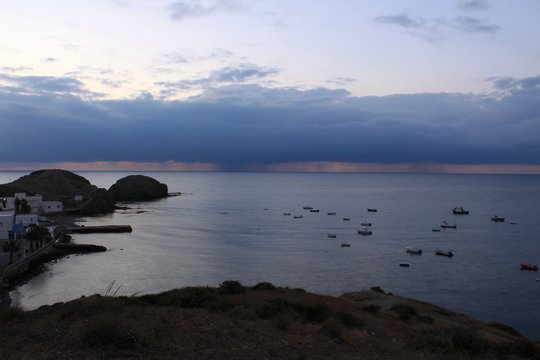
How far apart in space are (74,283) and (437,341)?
40463mm

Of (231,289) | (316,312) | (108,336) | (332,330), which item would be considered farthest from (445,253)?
(108,336)


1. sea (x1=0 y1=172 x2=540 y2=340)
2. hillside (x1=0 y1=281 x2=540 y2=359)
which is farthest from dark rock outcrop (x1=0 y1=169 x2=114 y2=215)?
hillside (x1=0 y1=281 x2=540 y2=359)

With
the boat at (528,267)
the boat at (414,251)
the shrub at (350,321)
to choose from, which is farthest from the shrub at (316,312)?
the boat at (414,251)

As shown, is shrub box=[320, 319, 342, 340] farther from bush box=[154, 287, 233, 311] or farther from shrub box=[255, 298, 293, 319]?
bush box=[154, 287, 233, 311]

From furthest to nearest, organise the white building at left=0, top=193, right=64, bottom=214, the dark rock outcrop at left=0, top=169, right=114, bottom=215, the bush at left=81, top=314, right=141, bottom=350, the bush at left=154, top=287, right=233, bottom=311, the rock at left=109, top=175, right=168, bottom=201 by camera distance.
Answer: the rock at left=109, top=175, right=168, bottom=201 < the dark rock outcrop at left=0, top=169, right=114, bottom=215 < the white building at left=0, top=193, right=64, bottom=214 < the bush at left=154, top=287, right=233, bottom=311 < the bush at left=81, top=314, right=141, bottom=350

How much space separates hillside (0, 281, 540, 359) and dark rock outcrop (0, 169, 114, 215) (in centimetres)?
10372

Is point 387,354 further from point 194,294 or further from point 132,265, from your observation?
point 132,265

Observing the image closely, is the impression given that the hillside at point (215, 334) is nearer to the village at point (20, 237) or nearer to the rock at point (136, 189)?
the village at point (20, 237)

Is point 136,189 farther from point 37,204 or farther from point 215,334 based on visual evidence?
point 215,334

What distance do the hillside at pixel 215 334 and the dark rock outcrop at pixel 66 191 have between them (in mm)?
103720

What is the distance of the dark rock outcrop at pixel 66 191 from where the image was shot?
116062 millimetres

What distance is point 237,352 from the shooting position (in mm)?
13352

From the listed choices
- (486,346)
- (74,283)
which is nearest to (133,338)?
(486,346)

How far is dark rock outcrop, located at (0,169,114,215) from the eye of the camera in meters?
116
